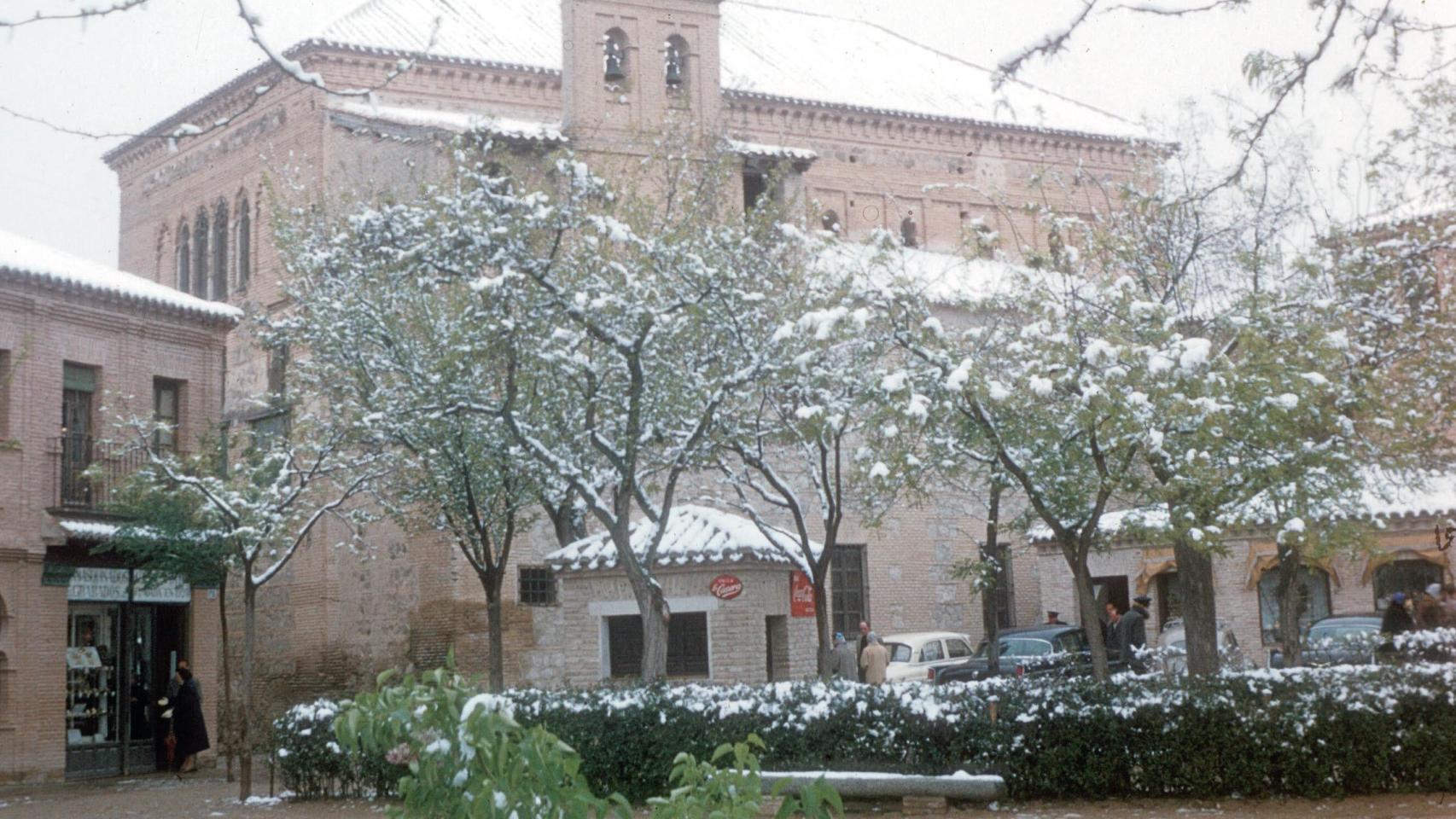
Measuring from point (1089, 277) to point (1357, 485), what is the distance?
4.61 metres

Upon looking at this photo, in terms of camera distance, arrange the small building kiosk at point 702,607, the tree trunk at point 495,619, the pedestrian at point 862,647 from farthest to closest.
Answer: the pedestrian at point 862,647
the tree trunk at point 495,619
the small building kiosk at point 702,607

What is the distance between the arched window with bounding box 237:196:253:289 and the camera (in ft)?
103

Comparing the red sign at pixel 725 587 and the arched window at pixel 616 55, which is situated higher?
the arched window at pixel 616 55

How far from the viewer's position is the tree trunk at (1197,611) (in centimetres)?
1628

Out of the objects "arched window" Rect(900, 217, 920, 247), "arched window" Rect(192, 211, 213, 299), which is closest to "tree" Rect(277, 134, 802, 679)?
"arched window" Rect(192, 211, 213, 299)

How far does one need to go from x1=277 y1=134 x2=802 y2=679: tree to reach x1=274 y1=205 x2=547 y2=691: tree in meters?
0.13

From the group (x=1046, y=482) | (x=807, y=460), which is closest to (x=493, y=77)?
(x=807, y=460)

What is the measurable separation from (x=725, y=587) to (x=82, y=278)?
10366 mm

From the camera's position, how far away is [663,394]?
17500 mm

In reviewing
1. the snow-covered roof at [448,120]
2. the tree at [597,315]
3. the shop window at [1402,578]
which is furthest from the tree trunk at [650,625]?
the shop window at [1402,578]

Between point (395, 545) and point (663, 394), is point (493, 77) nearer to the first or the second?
point (395, 545)

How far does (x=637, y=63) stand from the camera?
94.8 ft

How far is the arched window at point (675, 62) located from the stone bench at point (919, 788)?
19.2m

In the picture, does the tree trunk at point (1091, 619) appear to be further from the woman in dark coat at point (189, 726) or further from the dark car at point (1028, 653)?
the woman in dark coat at point (189, 726)
